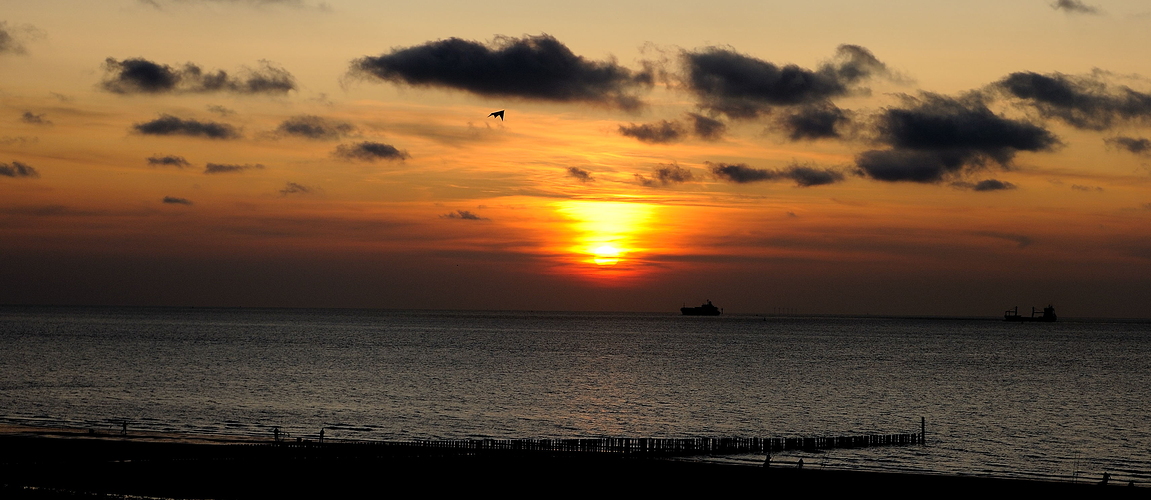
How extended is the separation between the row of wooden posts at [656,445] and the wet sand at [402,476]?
4329 mm

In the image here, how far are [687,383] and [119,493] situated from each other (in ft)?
309

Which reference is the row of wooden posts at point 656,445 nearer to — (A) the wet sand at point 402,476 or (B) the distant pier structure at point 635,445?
(B) the distant pier structure at point 635,445

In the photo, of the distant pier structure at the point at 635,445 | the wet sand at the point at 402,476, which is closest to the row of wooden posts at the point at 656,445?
the distant pier structure at the point at 635,445

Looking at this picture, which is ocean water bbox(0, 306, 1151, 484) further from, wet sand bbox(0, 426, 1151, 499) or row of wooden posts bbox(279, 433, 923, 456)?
wet sand bbox(0, 426, 1151, 499)

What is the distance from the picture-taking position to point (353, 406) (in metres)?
96.4

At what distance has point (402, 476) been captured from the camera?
48.5 meters

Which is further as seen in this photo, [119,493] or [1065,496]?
[1065,496]

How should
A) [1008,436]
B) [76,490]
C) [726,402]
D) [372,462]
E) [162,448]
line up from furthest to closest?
1. [726,402]
2. [1008,436]
3. [162,448]
4. [372,462]
5. [76,490]

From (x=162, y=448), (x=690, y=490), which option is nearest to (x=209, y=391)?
(x=162, y=448)

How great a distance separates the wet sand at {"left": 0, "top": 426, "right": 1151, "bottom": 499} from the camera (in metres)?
44.7

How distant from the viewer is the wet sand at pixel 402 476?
44656 millimetres

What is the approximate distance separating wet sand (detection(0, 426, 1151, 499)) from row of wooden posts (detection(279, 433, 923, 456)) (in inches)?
170

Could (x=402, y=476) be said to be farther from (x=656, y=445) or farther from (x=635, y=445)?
(x=656, y=445)

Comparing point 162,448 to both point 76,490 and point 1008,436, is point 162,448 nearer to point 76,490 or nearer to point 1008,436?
point 76,490
